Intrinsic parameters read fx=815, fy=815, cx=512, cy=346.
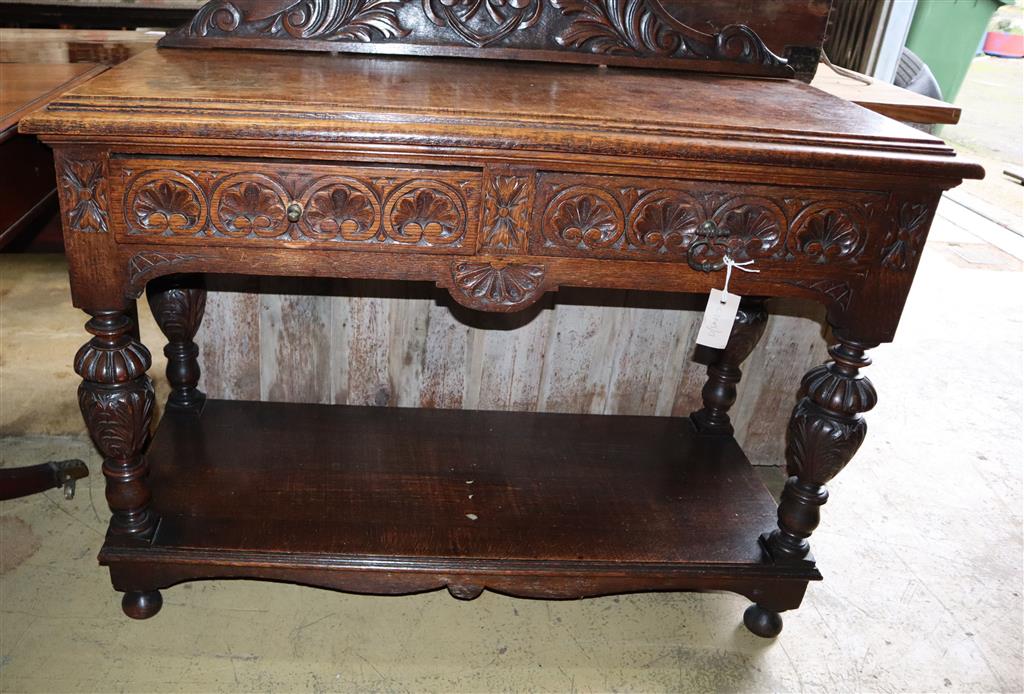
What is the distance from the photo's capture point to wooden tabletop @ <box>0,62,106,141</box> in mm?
1395

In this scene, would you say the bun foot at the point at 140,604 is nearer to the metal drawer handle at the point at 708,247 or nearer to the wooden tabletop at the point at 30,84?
the wooden tabletop at the point at 30,84

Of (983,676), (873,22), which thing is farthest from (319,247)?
(873,22)

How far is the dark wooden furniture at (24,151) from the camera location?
1410 millimetres

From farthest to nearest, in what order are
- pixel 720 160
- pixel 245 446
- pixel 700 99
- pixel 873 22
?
pixel 873 22 < pixel 245 446 < pixel 700 99 < pixel 720 160

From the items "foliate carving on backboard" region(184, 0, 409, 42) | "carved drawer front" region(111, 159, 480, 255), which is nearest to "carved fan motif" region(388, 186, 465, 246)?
"carved drawer front" region(111, 159, 480, 255)

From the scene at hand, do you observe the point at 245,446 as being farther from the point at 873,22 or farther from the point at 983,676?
the point at 873,22

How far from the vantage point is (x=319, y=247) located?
131cm

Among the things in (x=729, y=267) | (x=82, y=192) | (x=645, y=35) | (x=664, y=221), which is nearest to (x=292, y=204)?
(x=82, y=192)

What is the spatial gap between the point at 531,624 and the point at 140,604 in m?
0.80

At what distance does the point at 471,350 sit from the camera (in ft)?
6.86

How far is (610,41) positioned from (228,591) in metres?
1.42

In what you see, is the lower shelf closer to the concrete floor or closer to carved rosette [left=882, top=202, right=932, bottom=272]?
the concrete floor

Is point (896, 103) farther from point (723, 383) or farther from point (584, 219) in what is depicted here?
point (584, 219)

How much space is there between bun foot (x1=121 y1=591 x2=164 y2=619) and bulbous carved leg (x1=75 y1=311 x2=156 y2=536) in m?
0.22
